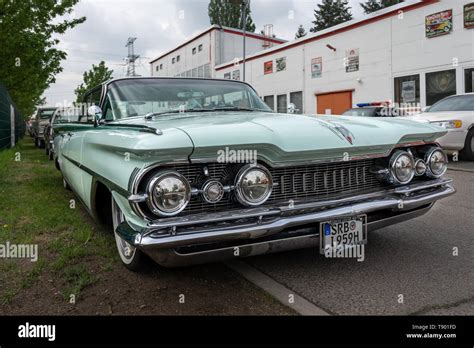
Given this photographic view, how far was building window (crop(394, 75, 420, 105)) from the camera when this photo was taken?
13.9 m

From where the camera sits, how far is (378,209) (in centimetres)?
279

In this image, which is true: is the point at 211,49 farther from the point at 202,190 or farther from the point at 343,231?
the point at 202,190

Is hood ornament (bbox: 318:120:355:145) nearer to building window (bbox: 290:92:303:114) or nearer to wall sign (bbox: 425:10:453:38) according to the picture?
wall sign (bbox: 425:10:453:38)

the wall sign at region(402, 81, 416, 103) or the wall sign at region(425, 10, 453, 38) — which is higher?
the wall sign at region(425, 10, 453, 38)

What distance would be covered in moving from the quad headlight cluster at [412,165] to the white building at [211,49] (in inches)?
842

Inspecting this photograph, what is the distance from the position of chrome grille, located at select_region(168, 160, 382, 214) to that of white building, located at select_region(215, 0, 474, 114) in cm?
1131

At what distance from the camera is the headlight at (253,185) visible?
2.41 meters

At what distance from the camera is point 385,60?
48.7ft

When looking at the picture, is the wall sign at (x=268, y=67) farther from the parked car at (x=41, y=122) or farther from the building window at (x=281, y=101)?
the parked car at (x=41, y=122)

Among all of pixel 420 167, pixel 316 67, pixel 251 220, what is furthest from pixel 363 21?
pixel 251 220

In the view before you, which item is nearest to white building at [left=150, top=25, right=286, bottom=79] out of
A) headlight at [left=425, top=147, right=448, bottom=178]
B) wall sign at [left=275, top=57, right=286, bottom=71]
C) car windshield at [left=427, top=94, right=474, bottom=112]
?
wall sign at [left=275, top=57, right=286, bottom=71]

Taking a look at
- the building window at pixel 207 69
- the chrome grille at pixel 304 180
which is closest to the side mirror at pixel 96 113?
the chrome grille at pixel 304 180
